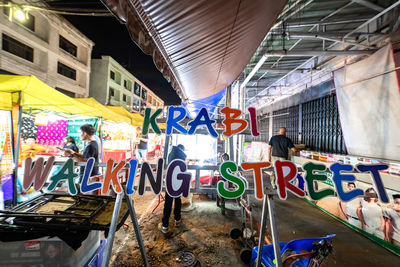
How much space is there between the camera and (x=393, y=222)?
120 inches

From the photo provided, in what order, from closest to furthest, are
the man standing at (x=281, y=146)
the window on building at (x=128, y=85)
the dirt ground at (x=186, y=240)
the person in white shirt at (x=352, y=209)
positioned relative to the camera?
the dirt ground at (x=186, y=240), the person in white shirt at (x=352, y=209), the man standing at (x=281, y=146), the window on building at (x=128, y=85)

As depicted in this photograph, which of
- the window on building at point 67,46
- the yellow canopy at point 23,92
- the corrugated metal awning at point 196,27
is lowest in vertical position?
the yellow canopy at point 23,92

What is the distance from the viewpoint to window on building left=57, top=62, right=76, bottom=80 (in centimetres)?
1319

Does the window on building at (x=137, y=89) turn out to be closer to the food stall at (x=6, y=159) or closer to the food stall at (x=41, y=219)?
the food stall at (x=6, y=159)

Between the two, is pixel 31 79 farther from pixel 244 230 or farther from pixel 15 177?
pixel 244 230

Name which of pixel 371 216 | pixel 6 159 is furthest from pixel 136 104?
pixel 371 216

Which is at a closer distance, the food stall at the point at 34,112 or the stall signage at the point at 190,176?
the stall signage at the point at 190,176

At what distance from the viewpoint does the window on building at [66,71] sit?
519 inches

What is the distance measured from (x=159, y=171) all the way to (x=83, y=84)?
18558mm

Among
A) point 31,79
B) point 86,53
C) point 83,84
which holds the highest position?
point 86,53

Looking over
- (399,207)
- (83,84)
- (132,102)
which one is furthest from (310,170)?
(132,102)

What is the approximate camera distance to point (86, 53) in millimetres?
15570

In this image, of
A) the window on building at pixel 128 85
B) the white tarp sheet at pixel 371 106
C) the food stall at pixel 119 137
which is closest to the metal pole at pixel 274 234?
the white tarp sheet at pixel 371 106

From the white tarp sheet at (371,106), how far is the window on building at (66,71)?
62.2ft
